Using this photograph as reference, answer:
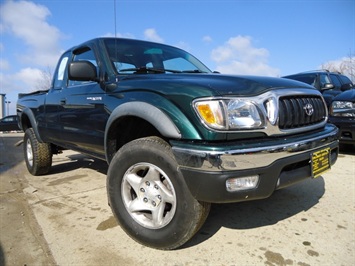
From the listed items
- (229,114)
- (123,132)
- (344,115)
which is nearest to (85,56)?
(123,132)

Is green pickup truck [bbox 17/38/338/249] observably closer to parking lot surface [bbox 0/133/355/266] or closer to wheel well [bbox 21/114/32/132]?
parking lot surface [bbox 0/133/355/266]

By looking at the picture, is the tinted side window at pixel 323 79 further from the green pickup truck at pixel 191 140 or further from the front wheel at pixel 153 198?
the front wheel at pixel 153 198

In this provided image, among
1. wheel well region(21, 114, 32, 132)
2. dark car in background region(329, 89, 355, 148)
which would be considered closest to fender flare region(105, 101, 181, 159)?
wheel well region(21, 114, 32, 132)

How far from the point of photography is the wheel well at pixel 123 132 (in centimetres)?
246

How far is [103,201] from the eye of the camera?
3.12 m

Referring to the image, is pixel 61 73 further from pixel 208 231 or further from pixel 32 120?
pixel 208 231

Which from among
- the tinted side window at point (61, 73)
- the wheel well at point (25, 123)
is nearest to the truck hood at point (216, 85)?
the tinted side window at point (61, 73)

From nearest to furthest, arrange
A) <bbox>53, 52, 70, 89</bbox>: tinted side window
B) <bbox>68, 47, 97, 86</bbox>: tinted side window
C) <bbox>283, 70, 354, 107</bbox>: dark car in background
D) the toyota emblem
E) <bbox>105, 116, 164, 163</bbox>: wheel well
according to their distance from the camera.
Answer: the toyota emblem
<bbox>105, 116, 164, 163</bbox>: wheel well
<bbox>68, 47, 97, 86</bbox>: tinted side window
<bbox>53, 52, 70, 89</bbox>: tinted side window
<bbox>283, 70, 354, 107</bbox>: dark car in background

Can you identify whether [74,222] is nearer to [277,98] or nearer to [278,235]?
[278,235]

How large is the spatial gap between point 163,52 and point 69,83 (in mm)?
1266

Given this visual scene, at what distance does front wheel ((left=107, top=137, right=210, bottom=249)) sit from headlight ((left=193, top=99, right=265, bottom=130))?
0.36 m

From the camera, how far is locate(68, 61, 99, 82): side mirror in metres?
2.63

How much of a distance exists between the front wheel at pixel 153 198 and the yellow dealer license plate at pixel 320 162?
85cm

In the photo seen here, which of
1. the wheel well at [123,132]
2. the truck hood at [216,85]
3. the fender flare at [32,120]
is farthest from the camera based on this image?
the fender flare at [32,120]
